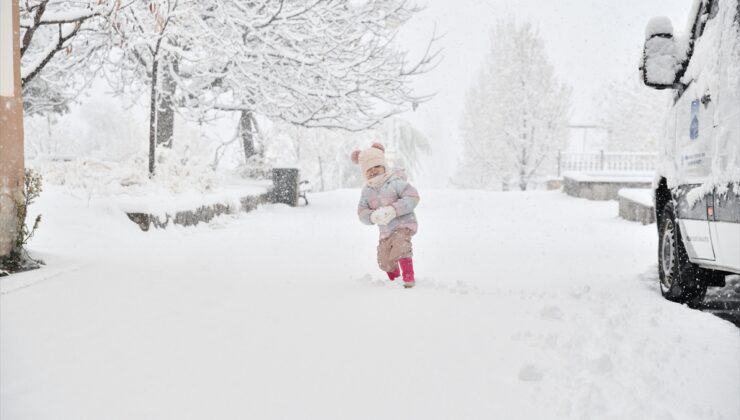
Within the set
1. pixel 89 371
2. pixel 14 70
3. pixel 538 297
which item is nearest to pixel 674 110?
pixel 538 297

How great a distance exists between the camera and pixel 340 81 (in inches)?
477

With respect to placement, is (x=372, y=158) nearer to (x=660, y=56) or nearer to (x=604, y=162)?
(x=660, y=56)

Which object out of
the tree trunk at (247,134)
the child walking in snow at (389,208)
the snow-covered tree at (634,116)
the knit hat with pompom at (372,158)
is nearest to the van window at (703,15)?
the child walking in snow at (389,208)

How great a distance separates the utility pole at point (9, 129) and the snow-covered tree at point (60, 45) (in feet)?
1.71

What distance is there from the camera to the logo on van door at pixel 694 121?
3951 mm

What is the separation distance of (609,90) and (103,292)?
50.7 m

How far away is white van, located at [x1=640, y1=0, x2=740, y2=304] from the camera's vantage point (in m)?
3.35

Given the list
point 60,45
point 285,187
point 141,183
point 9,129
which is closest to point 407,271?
point 9,129

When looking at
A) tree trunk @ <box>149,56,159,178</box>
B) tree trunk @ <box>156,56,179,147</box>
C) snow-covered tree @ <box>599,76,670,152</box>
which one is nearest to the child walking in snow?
tree trunk @ <box>149,56,159,178</box>

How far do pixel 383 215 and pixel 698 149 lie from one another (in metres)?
2.37

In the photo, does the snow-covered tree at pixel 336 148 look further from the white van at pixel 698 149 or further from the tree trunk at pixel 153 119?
the white van at pixel 698 149

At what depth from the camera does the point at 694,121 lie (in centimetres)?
402

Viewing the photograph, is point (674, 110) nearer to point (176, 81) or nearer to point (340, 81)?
point (340, 81)

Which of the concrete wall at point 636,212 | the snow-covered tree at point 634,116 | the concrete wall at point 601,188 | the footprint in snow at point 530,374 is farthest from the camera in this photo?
the snow-covered tree at point 634,116
